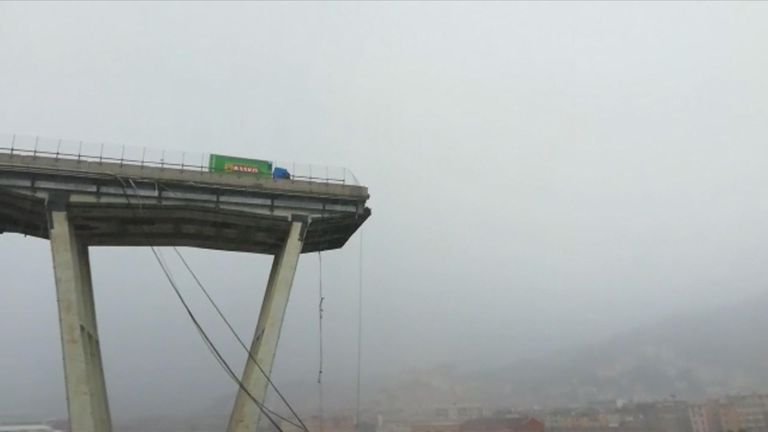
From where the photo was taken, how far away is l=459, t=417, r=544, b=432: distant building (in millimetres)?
Answer: 113438

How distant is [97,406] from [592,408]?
15512 cm

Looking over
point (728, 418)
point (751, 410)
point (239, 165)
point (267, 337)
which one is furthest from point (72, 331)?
point (751, 410)

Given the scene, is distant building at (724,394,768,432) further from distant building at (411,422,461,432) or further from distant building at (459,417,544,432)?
distant building at (411,422,461,432)

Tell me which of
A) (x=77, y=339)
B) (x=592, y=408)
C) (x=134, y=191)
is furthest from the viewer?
(x=592, y=408)

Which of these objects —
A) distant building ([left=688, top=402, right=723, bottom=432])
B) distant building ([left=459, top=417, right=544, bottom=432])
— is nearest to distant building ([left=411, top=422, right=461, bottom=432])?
distant building ([left=459, top=417, right=544, bottom=432])

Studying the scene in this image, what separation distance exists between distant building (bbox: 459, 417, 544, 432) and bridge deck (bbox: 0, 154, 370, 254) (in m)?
86.2

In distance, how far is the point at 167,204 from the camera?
3634 cm

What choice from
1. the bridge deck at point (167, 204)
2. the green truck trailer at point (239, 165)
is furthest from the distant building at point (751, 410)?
the green truck trailer at point (239, 165)

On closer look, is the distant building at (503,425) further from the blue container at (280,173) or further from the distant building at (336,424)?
the blue container at (280,173)

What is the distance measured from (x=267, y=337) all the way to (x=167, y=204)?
10.7m

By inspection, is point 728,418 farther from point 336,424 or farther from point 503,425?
point 336,424

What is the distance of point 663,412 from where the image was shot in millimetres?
141500

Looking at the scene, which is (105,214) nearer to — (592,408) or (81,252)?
(81,252)

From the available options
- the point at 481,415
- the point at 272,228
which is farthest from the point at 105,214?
the point at 481,415
